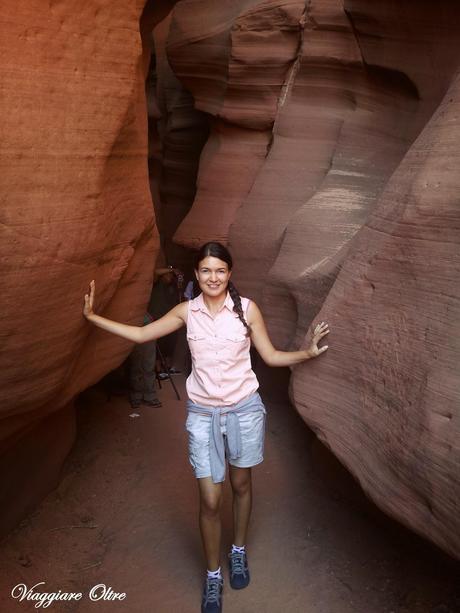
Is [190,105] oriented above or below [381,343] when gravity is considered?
above

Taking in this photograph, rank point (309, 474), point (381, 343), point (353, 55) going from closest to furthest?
point (381, 343)
point (309, 474)
point (353, 55)

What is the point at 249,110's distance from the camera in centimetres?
696

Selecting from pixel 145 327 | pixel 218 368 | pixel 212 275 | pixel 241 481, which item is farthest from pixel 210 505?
pixel 212 275

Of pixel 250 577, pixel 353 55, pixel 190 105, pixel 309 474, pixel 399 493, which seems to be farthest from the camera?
pixel 190 105

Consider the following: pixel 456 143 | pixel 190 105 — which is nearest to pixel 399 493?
pixel 456 143

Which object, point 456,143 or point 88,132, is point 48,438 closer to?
point 88,132

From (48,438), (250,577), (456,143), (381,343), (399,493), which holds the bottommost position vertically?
(250,577)

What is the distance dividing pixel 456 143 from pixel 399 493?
65.5 inches

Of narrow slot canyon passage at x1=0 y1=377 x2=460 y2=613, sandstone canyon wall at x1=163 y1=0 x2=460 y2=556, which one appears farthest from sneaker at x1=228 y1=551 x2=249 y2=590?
sandstone canyon wall at x1=163 y1=0 x2=460 y2=556

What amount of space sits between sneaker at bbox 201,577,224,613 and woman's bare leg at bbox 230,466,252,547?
26 centimetres

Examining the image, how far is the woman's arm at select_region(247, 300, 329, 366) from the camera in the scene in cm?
348

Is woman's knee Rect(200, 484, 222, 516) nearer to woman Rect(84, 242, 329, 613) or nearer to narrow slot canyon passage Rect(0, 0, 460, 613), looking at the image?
woman Rect(84, 242, 329, 613)

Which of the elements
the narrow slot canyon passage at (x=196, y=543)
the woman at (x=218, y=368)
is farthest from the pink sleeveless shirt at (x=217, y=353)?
the narrow slot canyon passage at (x=196, y=543)

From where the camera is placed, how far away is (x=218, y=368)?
3494 millimetres
